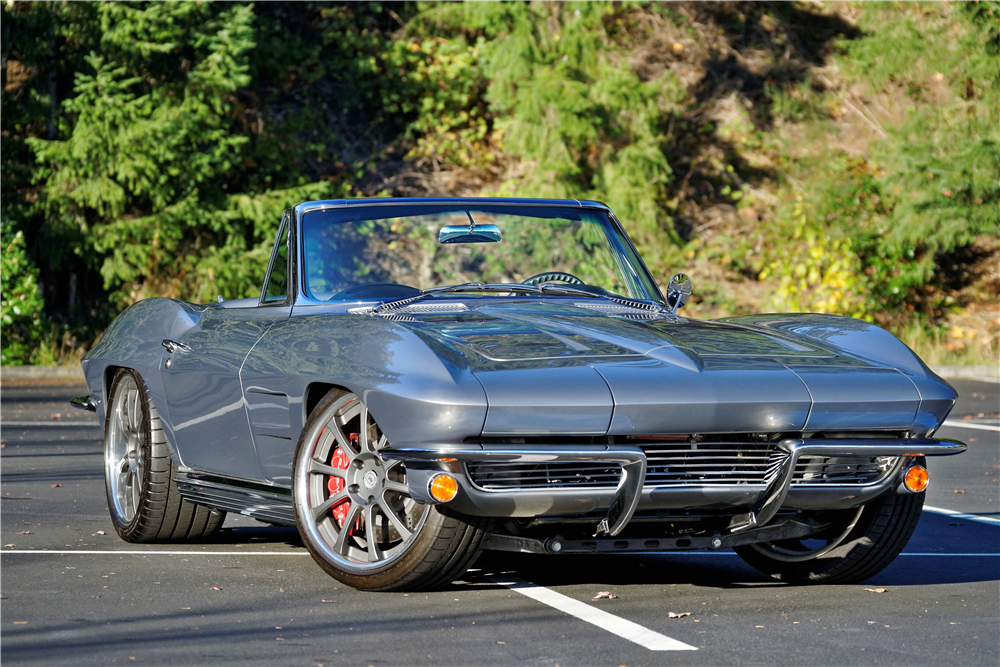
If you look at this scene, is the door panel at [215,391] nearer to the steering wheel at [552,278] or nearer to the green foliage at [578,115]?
the steering wheel at [552,278]

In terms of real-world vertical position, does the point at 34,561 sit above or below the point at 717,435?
below

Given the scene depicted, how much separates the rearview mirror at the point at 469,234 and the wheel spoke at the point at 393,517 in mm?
1665

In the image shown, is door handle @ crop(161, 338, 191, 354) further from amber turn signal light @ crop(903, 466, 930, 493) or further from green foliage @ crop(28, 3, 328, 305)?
green foliage @ crop(28, 3, 328, 305)

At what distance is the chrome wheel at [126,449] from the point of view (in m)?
6.23

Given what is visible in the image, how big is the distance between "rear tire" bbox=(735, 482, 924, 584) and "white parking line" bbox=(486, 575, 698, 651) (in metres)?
1.06

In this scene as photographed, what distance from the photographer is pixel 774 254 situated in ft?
66.7

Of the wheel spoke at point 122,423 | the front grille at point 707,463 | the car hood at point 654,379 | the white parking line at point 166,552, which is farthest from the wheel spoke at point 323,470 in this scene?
the wheel spoke at point 122,423

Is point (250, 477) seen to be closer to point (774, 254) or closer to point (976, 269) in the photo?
point (774, 254)

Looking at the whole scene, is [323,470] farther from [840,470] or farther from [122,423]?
[122,423]

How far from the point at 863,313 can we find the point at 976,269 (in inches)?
115

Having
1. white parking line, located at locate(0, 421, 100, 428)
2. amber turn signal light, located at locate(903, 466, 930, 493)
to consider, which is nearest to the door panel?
amber turn signal light, located at locate(903, 466, 930, 493)

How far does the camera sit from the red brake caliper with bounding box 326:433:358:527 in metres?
4.80

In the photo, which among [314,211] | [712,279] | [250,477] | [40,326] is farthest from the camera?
[712,279]

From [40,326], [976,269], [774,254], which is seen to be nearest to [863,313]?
[774,254]
